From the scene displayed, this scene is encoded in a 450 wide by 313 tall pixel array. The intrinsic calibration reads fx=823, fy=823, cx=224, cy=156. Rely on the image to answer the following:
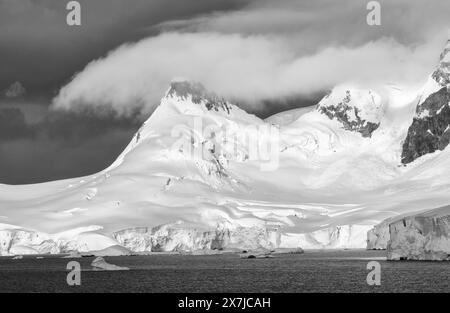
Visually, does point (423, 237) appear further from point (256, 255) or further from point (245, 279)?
point (256, 255)

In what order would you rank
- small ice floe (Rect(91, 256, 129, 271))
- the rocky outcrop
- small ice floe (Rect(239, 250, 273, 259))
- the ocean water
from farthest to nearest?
1. small ice floe (Rect(239, 250, 273, 259))
2. small ice floe (Rect(91, 256, 129, 271))
3. the rocky outcrop
4. the ocean water

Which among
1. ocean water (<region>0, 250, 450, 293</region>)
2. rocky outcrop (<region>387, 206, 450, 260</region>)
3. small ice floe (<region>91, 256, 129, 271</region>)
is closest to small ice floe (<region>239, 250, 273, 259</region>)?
rocky outcrop (<region>387, 206, 450, 260</region>)

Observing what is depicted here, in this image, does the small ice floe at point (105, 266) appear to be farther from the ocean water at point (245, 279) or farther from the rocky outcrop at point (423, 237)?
the rocky outcrop at point (423, 237)

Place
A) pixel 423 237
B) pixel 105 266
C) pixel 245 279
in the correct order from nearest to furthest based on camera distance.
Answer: pixel 245 279 < pixel 423 237 < pixel 105 266

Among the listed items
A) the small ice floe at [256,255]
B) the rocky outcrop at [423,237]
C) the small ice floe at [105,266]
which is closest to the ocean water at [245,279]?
the small ice floe at [105,266]

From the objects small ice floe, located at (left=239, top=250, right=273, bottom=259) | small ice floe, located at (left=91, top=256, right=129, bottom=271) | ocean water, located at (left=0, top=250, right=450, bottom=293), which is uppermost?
small ice floe, located at (left=239, top=250, right=273, bottom=259)

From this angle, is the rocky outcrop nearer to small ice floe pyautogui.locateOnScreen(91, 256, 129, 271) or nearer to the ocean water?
the ocean water

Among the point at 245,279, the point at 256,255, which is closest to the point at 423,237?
the point at 245,279
